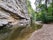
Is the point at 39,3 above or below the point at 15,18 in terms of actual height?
below

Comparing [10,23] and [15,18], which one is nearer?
[10,23]

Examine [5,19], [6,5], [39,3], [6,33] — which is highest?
[6,5]

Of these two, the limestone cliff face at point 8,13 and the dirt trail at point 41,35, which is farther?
the dirt trail at point 41,35

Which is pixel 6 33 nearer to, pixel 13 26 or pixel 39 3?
pixel 13 26

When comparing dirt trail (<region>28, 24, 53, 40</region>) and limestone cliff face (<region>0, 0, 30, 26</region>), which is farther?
dirt trail (<region>28, 24, 53, 40</region>)

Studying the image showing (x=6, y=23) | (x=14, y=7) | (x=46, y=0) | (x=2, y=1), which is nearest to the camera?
(x=6, y=23)

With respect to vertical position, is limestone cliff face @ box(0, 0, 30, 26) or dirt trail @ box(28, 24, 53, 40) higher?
limestone cliff face @ box(0, 0, 30, 26)

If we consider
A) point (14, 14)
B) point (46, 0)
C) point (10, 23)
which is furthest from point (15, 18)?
point (46, 0)

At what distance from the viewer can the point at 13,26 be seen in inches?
50.4

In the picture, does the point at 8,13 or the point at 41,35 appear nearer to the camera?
the point at 8,13

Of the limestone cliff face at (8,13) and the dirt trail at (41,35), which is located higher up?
the limestone cliff face at (8,13)

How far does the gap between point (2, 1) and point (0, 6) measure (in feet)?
0.29

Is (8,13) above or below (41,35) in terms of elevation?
above

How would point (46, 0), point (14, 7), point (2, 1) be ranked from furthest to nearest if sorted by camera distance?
point (46, 0), point (14, 7), point (2, 1)
